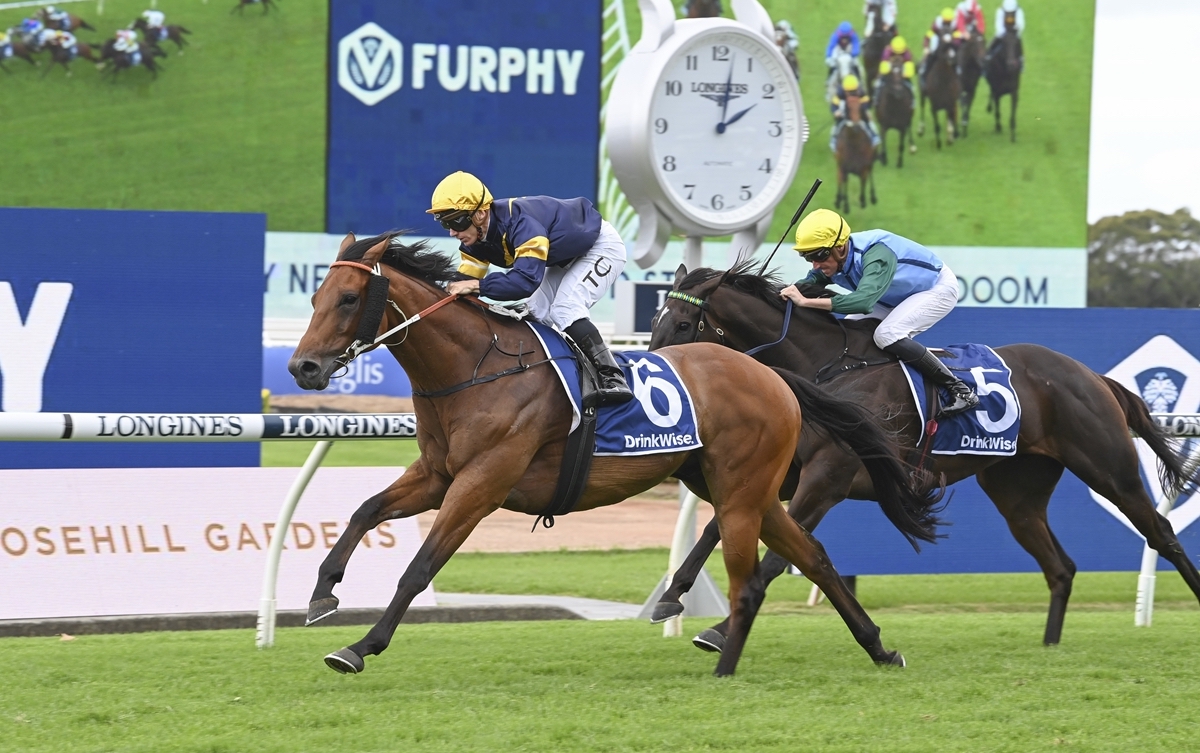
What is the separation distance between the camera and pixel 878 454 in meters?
5.47

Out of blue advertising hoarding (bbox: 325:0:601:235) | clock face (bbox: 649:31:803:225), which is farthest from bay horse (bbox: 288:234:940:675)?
blue advertising hoarding (bbox: 325:0:601:235)

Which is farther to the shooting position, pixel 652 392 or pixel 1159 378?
pixel 1159 378

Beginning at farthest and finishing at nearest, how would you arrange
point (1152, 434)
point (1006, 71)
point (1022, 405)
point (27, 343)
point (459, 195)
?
point (1006, 71)
point (27, 343)
point (1152, 434)
point (1022, 405)
point (459, 195)

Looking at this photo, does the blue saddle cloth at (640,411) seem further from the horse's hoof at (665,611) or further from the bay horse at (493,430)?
the horse's hoof at (665,611)

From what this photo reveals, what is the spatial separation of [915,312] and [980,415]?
48 centimetres

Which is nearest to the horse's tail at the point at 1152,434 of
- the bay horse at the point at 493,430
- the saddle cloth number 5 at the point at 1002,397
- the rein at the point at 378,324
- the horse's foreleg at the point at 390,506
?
the saddle cloth number 5 at the point at 1002,397

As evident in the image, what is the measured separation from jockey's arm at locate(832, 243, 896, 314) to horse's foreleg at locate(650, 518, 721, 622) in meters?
1.04

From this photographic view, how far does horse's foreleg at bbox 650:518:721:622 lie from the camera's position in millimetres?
5145

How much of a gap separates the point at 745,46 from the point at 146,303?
3767mm

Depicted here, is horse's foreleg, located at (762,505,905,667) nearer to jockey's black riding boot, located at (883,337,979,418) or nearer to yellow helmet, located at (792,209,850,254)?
jockey's black riding boot, located at (883,337,979,418)

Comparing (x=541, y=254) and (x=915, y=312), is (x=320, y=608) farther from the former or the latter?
(x=915, y=312)

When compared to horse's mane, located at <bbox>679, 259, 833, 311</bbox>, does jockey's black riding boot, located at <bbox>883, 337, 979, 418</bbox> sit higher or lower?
lower

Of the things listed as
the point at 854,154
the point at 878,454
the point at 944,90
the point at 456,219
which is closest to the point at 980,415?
the point at 878,454

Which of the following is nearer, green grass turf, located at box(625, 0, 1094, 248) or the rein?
the rein
